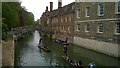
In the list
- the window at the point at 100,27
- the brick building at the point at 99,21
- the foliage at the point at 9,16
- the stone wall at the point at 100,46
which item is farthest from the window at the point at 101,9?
the foliage at the point at 9,16

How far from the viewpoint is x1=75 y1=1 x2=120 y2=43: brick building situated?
2605 centimetres

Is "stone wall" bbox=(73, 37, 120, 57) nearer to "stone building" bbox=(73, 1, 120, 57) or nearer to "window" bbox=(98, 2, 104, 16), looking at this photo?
"stone building" bbox=(73, 1, 120, 57)

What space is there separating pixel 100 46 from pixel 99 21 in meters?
3.56

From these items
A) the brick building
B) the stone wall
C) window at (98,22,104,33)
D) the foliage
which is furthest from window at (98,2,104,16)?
the foliage

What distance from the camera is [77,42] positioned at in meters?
37.3

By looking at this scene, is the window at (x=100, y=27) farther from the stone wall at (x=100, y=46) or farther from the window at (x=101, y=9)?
the stone wall at (x=100, y=46)

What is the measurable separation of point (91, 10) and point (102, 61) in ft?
36.0

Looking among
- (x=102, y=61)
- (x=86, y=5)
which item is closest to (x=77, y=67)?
(x=102, y=61)

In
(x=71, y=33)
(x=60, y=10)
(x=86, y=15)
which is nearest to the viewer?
(x=86, y=15)

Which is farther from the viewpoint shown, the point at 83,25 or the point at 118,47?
the point at 83,25

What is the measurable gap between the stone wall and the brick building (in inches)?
21.4

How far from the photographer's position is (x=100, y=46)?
93.1 ft

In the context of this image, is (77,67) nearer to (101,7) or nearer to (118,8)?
(118,8)

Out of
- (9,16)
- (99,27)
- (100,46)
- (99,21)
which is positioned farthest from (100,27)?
(9,16)
